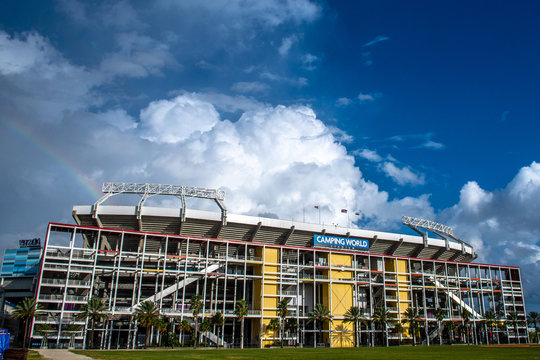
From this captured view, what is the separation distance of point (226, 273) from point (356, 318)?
31.0m

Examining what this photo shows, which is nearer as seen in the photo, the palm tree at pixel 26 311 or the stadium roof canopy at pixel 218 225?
the palm tree at pixel 26 311

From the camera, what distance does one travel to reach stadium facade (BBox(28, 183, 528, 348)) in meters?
82.0

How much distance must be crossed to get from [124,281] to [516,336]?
347 feet

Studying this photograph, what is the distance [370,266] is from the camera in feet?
358

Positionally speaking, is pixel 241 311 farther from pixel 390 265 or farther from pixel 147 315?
pixel 390 265

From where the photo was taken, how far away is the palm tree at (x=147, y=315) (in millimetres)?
75562

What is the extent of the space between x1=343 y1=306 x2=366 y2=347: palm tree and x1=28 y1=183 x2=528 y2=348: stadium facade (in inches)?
46.4

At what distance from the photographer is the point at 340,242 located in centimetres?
10562

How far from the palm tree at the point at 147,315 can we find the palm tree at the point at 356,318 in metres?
43.2

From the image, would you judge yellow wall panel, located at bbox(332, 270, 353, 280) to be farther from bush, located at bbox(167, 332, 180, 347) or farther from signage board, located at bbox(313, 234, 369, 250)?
Answer: bush, located at bbox(167, 332, 180, 347)

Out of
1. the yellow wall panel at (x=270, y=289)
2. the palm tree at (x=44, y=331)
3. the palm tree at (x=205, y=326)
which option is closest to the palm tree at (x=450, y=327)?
the yellow wall panel at (x=270, y=289)

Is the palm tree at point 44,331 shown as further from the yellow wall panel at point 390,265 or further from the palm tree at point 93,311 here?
the yellow wall panel at point 390,265

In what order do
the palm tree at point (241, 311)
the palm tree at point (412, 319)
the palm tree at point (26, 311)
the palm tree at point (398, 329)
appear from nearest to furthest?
the palm tree at point (26, 311) → the palm tree at point (241, 311) → the palm tree at point (398, 329) → the palm tree at point (412, 319)

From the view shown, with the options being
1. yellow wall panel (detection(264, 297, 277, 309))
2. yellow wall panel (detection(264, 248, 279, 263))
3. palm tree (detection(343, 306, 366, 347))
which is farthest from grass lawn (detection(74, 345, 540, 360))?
palm tree (detection(343, 306, 366, 347))
